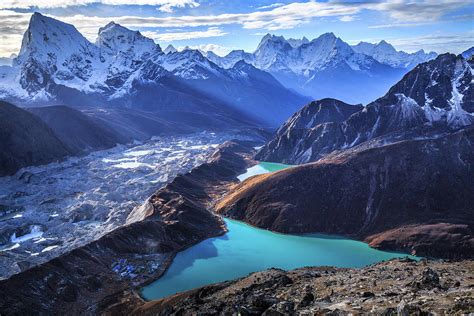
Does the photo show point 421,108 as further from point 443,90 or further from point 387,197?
point 387,197

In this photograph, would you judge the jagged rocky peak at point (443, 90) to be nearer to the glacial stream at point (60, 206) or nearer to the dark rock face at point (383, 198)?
the dark rock face at point (383, 198)

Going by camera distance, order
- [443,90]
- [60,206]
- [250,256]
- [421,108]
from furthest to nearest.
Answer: [443,90] < [421,108] < [60,206] < [250,256]

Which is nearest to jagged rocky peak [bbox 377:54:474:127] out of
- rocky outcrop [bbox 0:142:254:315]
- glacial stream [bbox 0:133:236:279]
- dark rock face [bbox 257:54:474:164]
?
dark rock face [bbox 257:54:474:164]

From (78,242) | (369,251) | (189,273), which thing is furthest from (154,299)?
(369,251)

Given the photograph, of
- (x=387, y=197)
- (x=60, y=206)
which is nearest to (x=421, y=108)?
(x=387, y=197)

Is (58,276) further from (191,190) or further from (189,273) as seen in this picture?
(191,190)

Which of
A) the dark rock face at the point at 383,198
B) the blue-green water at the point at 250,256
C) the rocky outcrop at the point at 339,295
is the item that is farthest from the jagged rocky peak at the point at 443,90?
the rocky outcrop at the point at 339,295

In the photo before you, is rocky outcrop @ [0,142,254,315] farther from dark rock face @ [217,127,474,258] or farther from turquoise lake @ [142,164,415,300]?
dark rock face @ [217,127,474,258]

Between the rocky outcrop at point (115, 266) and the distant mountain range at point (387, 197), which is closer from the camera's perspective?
the rocky outcrop at point (115, 266)
